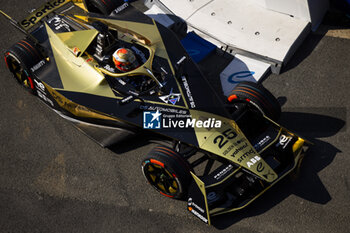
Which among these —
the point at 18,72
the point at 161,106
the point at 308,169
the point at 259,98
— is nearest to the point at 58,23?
the point at 18,72

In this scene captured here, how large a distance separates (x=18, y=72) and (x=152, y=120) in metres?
3.58

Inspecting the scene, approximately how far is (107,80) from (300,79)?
4.07 meters

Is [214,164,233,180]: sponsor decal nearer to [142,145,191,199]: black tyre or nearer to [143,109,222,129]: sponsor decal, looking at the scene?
[142,145,191,199]: black tyre

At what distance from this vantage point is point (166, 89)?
7.14 meters

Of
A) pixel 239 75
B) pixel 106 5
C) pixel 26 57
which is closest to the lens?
pixel 26 57

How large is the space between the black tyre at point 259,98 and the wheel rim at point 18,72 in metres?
4.24

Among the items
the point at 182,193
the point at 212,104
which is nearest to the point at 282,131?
the point at 212,104

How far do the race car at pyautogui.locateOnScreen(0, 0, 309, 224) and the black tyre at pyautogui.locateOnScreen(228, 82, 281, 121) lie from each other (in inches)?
0.7

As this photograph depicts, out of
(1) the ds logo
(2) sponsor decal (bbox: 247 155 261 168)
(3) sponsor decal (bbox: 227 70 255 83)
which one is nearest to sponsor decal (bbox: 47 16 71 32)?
(1) the ds logo

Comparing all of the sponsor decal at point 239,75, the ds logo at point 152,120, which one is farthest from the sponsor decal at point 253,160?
the sponsor decal at point 239,75

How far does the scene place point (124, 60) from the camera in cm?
725

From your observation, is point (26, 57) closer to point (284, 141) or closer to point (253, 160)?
point (253, 160)

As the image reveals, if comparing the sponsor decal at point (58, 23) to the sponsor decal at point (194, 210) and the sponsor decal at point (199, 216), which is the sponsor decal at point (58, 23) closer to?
the sponsor decal at point (194, 210)

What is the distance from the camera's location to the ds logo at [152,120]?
682 centimetres
